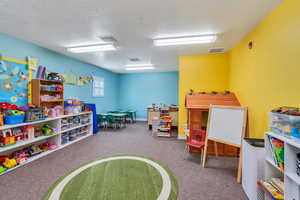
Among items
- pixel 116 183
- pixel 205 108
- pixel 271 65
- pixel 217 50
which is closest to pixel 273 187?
pixel 271 65

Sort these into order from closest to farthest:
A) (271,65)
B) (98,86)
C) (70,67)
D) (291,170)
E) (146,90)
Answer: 1. (291,170)
2. (271,65)
3. (70,67)
4. (98,86)
5. (146,90)

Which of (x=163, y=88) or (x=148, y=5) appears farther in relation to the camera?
(x=163, y=88)

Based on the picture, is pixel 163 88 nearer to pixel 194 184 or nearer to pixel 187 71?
pixel 187 71

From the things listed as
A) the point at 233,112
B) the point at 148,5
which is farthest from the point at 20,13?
the point at 233,112

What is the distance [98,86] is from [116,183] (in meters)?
5.05

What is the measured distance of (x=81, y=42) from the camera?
3.42 meters

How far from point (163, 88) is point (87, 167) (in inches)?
229

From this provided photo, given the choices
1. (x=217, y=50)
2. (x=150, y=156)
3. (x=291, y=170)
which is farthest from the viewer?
(x=217, y=50)

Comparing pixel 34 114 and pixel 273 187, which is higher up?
pixel 34 114

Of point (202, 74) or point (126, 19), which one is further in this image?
point (202, 74)

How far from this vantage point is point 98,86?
6.40m

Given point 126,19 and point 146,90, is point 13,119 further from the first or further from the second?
point 146,90

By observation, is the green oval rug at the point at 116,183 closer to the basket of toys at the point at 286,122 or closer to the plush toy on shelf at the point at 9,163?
the plush toy on shelf at the point at 9,163

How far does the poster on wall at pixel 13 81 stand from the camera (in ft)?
9.61
